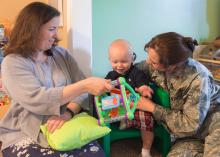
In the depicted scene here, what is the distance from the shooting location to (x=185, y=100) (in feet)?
4.81

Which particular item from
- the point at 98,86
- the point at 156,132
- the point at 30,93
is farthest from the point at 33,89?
the point at 156,132

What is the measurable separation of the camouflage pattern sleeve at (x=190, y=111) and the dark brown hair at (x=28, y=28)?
2.30ft

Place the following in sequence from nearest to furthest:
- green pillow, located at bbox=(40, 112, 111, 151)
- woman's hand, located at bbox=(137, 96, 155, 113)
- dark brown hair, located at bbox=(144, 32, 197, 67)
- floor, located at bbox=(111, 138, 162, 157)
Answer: green pillow, located at bbox=(40, 112, 111, 151) → dark brown hair, located at bbox=(144, 32, 197, 67) → woman's hand, located at bbox=(137, 96, 155, 113) → floor, located at bbox=(111, 138, 162, 157)

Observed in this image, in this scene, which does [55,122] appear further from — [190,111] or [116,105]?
[190,111]

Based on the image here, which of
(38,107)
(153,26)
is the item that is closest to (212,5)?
(153,26)

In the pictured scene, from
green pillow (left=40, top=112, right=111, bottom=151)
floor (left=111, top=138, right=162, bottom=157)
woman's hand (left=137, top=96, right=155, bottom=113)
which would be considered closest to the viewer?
green pillow (left=40, top=112, right=111, bottom=151)

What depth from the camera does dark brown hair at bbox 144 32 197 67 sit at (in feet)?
4.58

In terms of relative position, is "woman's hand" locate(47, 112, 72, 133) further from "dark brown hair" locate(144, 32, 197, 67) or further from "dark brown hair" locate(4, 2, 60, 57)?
"dark brown hair" locate(144, 32, 197, 67)

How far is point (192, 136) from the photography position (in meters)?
1.53

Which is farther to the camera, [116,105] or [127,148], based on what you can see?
[127,148]

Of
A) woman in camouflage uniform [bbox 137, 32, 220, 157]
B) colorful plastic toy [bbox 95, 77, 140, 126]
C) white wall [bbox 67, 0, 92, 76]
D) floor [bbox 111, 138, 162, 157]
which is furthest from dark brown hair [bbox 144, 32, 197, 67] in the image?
floor [bbox 111, 138, 162, 157]

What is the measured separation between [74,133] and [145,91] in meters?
0.49

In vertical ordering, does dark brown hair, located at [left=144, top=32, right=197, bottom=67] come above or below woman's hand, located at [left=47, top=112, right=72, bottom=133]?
above

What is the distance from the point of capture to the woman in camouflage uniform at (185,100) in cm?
140
